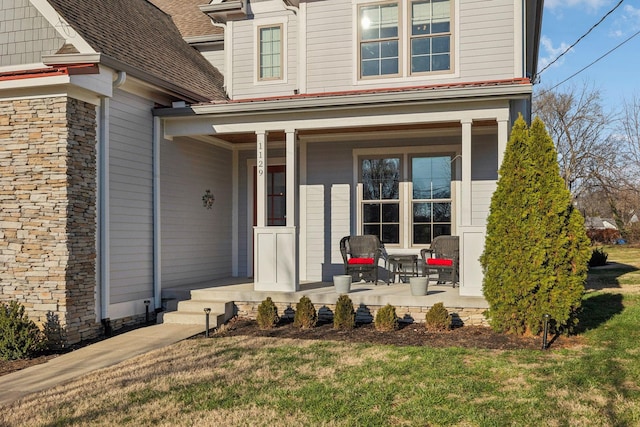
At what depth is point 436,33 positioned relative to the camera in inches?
371

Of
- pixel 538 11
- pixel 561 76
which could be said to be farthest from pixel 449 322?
pixel 561 76

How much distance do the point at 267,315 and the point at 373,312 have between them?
1.58 m

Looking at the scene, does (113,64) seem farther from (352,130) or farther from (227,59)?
(352,130)

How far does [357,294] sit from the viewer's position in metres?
7.98

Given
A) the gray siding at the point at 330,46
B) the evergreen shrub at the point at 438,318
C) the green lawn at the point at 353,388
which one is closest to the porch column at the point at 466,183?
Answer: the evergreen shrub at the point at 438,318

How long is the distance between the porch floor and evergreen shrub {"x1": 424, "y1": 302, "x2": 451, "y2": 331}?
0.38 m

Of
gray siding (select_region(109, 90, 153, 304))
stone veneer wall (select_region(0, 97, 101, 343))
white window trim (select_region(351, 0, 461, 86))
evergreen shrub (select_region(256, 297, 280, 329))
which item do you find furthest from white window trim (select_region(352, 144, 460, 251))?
stone veneer wall (select_region(0, 97, 101, 343))

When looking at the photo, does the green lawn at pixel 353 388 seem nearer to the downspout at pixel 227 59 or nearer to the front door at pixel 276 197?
the front door at pixel 276 197

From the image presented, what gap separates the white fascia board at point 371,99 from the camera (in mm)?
7406

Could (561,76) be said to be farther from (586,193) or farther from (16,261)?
(16,261)

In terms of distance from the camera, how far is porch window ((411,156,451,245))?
9.72 meters

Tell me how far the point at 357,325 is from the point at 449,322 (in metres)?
1.34

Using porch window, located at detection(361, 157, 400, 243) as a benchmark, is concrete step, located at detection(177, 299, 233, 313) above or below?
below

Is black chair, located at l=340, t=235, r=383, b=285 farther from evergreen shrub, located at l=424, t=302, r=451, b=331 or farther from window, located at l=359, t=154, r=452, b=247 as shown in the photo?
evergreen shrub, located at l=424, t=302, r=451, b=331
